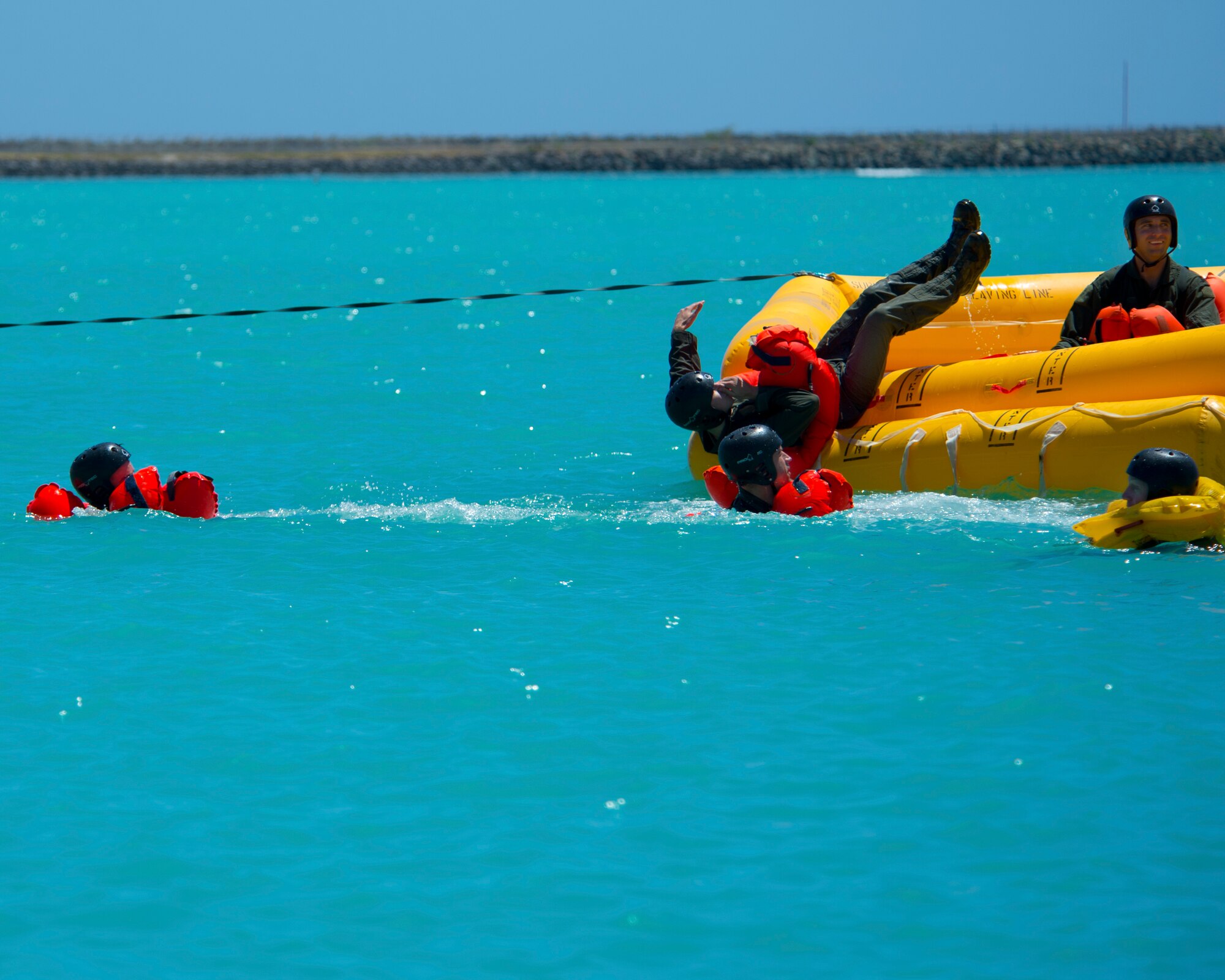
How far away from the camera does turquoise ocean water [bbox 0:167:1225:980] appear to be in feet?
11.6

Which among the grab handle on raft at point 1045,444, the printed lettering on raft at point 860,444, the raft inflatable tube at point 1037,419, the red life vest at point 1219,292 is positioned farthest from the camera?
the red life vest at point 1219,292

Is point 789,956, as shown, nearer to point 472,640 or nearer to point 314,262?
point 472,640

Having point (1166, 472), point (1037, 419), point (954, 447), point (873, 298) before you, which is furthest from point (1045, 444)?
point (873, 298)

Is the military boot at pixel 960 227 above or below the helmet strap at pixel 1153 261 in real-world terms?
above

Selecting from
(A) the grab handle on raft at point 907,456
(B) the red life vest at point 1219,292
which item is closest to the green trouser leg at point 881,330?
(A) the grab handle on raft at point 907,456

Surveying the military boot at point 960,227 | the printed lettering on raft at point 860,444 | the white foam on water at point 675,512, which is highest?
the military boot at point 960,227

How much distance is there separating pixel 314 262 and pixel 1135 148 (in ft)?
231

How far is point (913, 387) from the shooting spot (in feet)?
25.7

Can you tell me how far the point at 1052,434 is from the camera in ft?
23.0

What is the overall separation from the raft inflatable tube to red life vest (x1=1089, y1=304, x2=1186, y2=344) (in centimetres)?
32

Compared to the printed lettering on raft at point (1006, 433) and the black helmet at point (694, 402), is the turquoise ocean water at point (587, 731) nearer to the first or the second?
the printed lettering on raft at point (1006, 433)

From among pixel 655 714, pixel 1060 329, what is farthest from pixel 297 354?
pixel 655 714

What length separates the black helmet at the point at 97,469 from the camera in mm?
7297

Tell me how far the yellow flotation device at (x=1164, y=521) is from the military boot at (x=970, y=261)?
191cm
